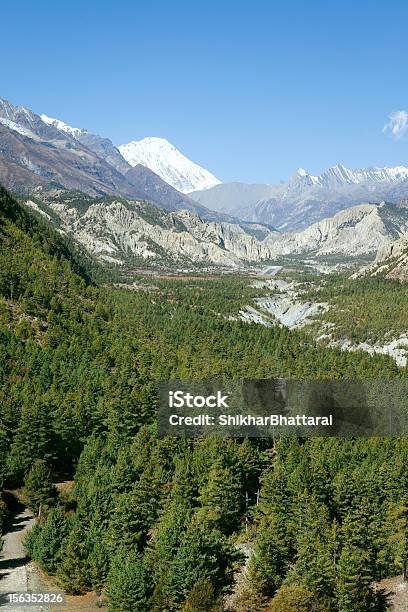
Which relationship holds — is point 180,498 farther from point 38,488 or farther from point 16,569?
point 16,569

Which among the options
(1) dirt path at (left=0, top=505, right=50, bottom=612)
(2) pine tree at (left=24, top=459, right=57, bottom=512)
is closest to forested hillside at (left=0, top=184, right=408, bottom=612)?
(2) pine tree at (left=24, top=459, right=57, bottom=512)

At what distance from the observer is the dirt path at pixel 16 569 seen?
58.7m

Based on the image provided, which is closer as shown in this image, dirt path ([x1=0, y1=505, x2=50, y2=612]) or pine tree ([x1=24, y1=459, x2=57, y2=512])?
dirt path ([x1=0, y1=505, x2=50, y2=612])

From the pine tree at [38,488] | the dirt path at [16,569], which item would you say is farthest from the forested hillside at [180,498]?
the dirt path at [16,569]

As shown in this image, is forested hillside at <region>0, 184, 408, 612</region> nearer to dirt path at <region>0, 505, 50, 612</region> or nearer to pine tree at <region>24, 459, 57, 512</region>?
pine tree at <region>24, 459, 57, 512</region>

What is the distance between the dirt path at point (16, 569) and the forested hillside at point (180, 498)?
2072mm

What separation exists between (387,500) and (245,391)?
36.3 meters

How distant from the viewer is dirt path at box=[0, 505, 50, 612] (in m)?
58.7

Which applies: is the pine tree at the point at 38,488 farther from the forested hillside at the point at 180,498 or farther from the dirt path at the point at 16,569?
the dirt path at the point at 16,569

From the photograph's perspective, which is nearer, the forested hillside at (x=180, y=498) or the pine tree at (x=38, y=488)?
the forested hillside at (x=180, y=498)

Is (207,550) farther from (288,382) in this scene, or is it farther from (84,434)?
(288,382)

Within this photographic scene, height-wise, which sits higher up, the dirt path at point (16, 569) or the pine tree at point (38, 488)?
the pine tree at point (38, 488)

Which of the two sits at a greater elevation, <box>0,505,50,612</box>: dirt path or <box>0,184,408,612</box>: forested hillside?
<box>0,184,408,612</box>: forested hillside

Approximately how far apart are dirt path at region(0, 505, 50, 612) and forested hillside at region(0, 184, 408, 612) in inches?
81.6
